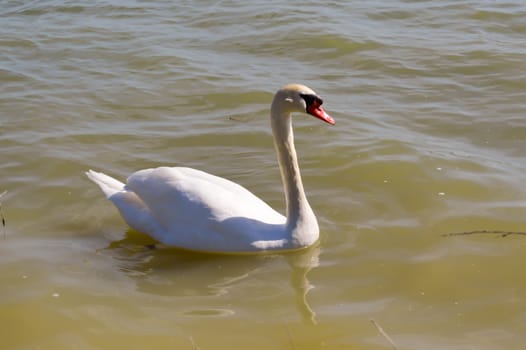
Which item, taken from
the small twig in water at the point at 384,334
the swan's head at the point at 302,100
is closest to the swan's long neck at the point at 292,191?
the swan's head at the point at 302,100

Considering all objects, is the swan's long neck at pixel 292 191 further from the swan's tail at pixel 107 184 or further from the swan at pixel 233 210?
the swan's tail at pixel 107 184

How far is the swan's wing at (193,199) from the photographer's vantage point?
613 cm

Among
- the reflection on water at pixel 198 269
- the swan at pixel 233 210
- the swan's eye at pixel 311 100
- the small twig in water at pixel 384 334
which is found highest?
the swan's eye at pixel 311 100

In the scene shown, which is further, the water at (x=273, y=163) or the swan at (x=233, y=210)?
the swan at (x=233, y=210)

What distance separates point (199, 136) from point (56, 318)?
11.6ft

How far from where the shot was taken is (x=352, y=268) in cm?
585

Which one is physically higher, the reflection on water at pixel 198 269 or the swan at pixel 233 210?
the swan at pixel 233 210

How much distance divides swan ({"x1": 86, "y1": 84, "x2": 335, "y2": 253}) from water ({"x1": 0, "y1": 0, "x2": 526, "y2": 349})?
14cm

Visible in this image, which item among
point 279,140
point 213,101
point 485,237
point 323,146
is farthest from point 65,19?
point 485,237

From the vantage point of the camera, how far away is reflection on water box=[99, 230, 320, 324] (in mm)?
5578

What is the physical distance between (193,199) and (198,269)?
51 centimetres

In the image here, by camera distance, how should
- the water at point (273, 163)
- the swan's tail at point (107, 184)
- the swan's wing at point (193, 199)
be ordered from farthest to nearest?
the swan's tail at point (107, 184), the swan's wing at point (193, 199), the water at point (273, 163)

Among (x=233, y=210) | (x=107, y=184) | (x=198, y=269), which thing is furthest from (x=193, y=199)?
(x=107, y=184)

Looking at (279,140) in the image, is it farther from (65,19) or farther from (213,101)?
(65,19)
